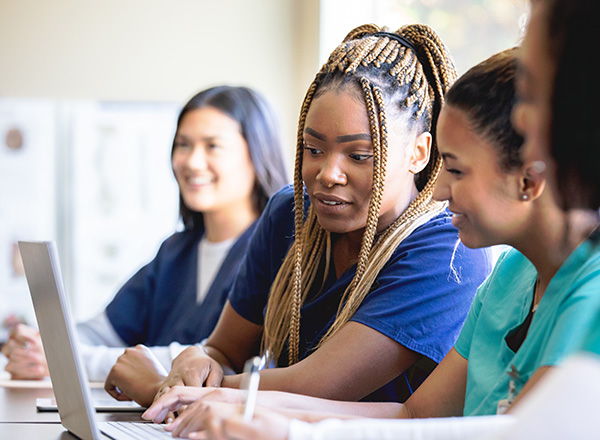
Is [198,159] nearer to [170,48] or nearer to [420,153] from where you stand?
[420,153]

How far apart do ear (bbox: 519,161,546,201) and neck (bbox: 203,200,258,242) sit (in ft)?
4.51

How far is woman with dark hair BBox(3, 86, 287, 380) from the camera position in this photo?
2.20 meters

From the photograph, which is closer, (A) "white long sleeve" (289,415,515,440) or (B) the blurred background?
(A) "white long sleeve" (289,415,515,440)

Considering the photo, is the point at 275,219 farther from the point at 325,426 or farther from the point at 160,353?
the point at 325,426

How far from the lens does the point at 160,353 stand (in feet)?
5.47

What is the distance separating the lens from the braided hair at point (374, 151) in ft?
4.26

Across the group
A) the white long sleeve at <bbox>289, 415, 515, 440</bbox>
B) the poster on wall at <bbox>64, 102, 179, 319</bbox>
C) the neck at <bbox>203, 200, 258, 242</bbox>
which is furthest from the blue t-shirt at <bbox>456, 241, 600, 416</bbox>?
the poster on wall at <bbox>64, 102, 179, 319</bbox>

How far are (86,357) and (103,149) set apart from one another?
5.66ft

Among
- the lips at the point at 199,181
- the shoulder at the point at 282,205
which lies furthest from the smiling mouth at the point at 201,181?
the shoulder at the point at 282,205

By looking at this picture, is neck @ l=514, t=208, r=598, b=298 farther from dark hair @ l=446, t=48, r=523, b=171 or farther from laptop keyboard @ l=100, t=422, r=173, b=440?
laptop keyboard @ l=100, t=422, r=173, b=440

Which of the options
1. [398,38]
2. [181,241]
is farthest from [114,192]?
[398,38]

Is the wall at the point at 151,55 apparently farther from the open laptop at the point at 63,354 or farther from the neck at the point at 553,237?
the neck at the point at 553,237

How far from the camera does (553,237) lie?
37.2 inches

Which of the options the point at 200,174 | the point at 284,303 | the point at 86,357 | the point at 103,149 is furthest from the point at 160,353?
the point at 103,149
